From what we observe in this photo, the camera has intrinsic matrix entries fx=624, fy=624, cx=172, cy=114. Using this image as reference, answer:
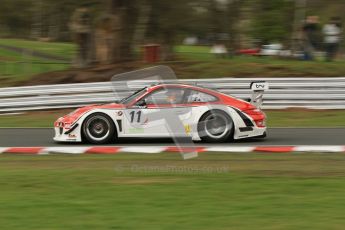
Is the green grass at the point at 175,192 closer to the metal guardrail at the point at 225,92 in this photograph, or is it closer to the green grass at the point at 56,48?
the metal guardrail at the point at 225,92

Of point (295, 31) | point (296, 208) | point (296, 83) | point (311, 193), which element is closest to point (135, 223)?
point (296, 208)

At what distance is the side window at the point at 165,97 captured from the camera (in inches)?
433

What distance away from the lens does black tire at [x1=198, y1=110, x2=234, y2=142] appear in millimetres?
10961

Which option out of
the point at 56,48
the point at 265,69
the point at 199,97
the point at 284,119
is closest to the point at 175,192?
the point at 199,97

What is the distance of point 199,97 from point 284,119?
525 cm

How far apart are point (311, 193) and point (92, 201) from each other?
91.1 inches

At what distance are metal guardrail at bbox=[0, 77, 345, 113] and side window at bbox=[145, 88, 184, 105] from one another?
575 cm

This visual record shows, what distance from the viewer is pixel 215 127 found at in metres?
11.1

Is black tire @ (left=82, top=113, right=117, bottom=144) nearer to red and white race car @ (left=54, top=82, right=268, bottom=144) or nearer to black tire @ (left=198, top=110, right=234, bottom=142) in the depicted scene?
red and white race car @ (left=54, top=82, right=268, bottom=144)

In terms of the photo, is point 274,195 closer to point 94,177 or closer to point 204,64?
point 94,177

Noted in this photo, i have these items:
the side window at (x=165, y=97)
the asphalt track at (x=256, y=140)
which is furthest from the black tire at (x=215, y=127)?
the side window at (x=165, y=97)

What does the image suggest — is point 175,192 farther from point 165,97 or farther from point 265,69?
point 265,69

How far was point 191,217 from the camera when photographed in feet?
18.6

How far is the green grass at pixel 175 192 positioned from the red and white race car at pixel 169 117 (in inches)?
56.0
